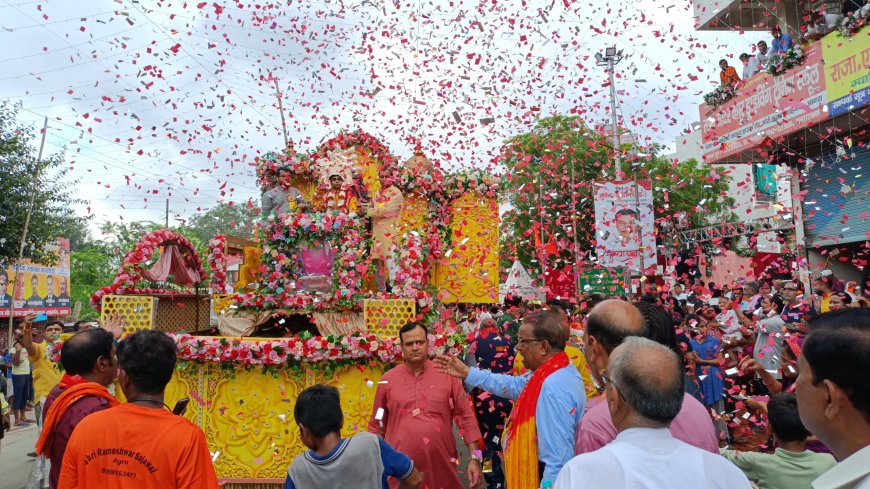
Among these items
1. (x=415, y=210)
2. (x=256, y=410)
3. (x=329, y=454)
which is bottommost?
(x=256, y=410)

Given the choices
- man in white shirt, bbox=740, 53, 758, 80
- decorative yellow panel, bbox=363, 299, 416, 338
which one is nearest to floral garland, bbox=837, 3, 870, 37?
man in white shirt, bbox=740, 53, 758, 80

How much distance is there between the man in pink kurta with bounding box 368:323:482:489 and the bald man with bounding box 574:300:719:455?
1696 mm

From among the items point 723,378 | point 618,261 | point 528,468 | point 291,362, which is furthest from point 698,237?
point 528,468

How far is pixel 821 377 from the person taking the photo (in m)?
1.66

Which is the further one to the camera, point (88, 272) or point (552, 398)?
point (88, 272)

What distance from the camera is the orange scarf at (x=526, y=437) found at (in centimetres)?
329

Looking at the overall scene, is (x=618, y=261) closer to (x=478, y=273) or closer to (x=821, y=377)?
(x=478, y=273)

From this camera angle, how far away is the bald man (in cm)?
254

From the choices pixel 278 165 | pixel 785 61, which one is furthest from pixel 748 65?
pixel 278 165

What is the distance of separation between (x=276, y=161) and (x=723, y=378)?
Answer: 26.7 feet

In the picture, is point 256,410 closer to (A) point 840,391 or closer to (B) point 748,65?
(A) point 840,391

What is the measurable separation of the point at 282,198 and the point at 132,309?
3128mm

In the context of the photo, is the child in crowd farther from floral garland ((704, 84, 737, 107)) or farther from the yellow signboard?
floral garland ((704, 84, 737, 107))

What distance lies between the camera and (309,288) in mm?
8453
